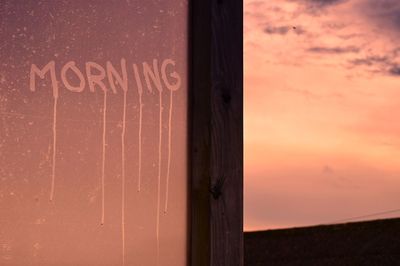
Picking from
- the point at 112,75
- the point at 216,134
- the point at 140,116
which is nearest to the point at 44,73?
the point at 112,75

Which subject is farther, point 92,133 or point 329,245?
point 329,245

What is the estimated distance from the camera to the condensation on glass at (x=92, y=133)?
1949 mm

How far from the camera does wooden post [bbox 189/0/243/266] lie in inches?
81.1

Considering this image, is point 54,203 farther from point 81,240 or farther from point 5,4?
point 5,4

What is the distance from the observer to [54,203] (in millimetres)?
1962

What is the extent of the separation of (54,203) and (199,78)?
1.83 ft

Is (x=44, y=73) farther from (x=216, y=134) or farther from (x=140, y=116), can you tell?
(x=216, y=134)

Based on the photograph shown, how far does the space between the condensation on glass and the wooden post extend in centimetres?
4

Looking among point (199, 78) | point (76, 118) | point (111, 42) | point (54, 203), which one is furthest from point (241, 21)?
point (54, 203)

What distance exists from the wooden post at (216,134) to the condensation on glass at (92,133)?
0.04m

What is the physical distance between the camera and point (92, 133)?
6.60 feet

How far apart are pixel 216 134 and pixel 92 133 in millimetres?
359

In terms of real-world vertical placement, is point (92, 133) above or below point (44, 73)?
below

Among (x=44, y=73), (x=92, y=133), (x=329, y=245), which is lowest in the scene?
(x=329, y=245)
